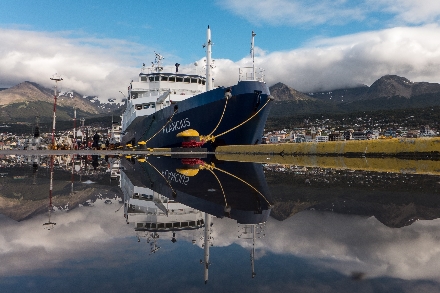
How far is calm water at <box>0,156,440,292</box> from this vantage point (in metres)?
2.64

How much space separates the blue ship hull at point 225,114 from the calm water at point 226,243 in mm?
17983

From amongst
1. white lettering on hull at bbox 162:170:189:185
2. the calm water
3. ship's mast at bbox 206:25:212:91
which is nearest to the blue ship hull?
ship's mast at bbox 206:25:212:91

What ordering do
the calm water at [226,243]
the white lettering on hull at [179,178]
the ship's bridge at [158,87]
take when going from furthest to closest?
the ship's bridge at [158,87]
the white lettering on hull at [179,178]
the calm water at [226,243]

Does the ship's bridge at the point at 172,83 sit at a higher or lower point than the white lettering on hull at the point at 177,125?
higher

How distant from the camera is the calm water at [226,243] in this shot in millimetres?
2645

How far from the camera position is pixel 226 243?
3.81 metres

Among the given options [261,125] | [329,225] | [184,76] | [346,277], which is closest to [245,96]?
[261,125]

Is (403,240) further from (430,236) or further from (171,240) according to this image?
(171,240)

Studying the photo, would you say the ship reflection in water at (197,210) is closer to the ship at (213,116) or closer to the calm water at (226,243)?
the calm water at (226,243)

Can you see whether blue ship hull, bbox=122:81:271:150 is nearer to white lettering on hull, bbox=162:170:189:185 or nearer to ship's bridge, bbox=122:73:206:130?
ship's bridge, bbox=122:73:206:130

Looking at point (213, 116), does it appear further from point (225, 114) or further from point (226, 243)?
point (226, 243)

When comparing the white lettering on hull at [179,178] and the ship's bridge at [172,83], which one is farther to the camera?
the ship's bridge at [172,83]

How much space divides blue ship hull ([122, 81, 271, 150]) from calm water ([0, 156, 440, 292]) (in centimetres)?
1798

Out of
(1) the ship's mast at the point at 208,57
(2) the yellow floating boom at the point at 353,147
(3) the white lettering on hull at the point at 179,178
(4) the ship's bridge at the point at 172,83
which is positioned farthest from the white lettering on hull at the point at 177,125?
(3) the white lettering on hull at the point at 179,178
